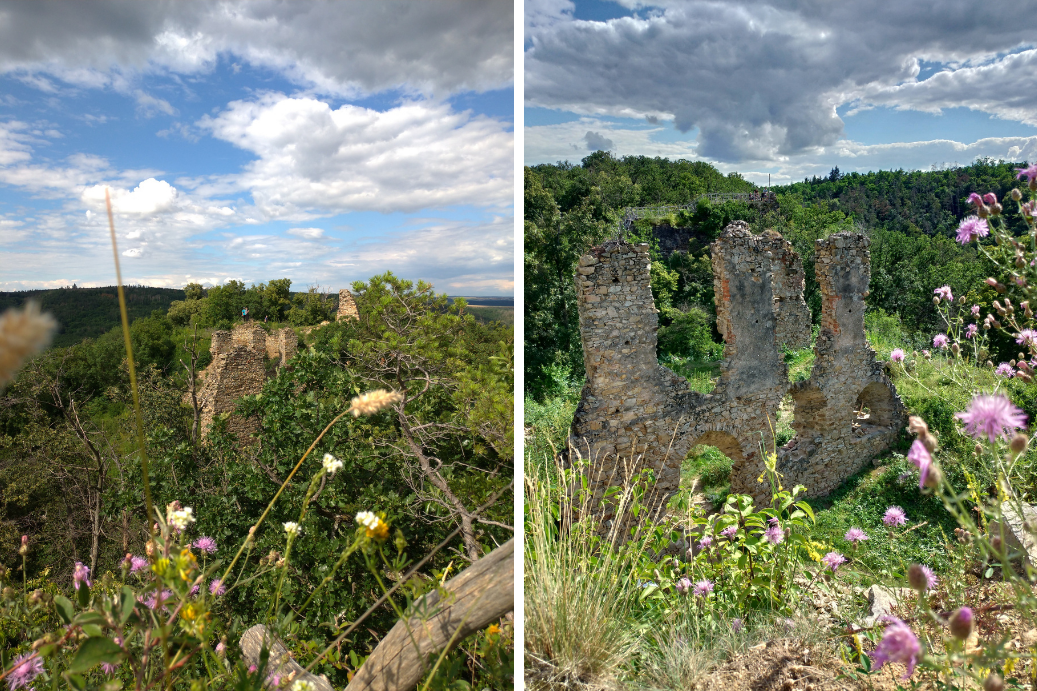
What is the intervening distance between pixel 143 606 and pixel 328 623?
2.05 ft

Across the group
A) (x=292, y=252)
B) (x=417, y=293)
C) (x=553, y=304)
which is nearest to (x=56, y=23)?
(x=292, y=252)

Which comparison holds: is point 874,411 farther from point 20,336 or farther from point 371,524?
point 20,336

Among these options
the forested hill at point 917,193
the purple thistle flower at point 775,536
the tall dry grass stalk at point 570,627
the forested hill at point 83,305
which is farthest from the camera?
the forested hill at point 917,193

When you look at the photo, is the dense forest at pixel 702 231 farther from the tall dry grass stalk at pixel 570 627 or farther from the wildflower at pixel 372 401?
the wildflower at pixel 372 401

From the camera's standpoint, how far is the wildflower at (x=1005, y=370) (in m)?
1.87

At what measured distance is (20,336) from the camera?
0.35 m

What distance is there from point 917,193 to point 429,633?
5.07 meters

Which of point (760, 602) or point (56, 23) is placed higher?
point (56, 23)

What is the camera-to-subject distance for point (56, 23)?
4.67 ft

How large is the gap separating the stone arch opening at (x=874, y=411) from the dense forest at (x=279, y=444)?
20.6 feet

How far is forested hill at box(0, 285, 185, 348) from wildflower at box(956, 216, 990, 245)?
2.51m

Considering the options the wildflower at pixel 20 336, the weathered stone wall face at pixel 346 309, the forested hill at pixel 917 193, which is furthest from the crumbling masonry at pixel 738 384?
Answer: the wildflower at pixel 20 336

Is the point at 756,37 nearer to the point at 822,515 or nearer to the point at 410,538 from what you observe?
the point at 410,538

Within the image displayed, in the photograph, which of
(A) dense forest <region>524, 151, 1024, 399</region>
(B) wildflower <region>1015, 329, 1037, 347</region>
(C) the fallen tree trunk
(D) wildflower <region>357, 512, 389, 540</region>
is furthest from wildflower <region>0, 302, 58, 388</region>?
(A) dense forest <region>524, 151, 1024, 399</region>
